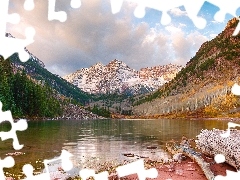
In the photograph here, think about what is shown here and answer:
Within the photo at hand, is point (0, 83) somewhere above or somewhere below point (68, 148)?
above

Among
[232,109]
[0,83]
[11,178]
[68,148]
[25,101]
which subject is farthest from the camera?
[232,109]

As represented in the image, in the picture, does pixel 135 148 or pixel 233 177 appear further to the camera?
pixel 135 148

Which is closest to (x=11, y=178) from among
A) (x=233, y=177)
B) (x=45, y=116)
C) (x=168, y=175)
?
(x=168, y=175)

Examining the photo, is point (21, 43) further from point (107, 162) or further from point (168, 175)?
point (107, 162)

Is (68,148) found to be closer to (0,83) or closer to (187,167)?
(187,167)

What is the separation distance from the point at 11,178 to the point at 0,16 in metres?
10.9

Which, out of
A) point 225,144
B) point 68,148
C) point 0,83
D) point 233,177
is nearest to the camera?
point 233,177

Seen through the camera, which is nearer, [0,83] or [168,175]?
[168,175]

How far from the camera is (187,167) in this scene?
22672 mm

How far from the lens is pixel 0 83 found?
128m

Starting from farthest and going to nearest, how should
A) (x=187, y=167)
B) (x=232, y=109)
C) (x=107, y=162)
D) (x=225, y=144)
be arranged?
(x=232, y=109) < (x=107, y=162) < (x=187, y=167) < (x=225, y=144)

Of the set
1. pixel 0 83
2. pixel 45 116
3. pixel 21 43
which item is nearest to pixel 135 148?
pixel 21 43

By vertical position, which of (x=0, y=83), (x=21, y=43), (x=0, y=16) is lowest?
(x=21, y=43)

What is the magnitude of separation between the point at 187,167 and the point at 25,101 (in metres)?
122
